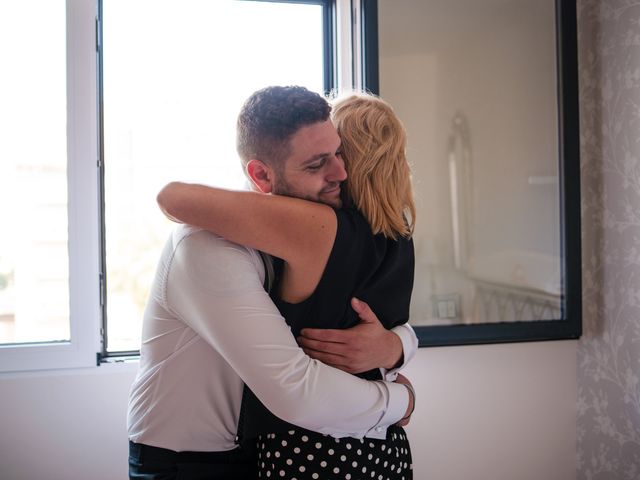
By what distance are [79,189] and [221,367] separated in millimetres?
1119

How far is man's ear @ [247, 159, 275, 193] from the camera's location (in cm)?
119

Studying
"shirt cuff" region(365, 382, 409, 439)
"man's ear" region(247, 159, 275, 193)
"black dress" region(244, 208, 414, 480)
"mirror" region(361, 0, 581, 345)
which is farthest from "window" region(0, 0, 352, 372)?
"shirt cuff" region(365, 382, 409, 439)

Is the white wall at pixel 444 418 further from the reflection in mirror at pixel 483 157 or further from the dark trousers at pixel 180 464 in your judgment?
the dark trousers at pixel 180 464

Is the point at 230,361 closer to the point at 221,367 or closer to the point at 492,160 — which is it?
the point at 221,367

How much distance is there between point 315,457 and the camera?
3.86 ft

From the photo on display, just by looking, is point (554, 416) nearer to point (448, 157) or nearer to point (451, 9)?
point (448, 157)

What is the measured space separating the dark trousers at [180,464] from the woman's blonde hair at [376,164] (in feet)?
1.76

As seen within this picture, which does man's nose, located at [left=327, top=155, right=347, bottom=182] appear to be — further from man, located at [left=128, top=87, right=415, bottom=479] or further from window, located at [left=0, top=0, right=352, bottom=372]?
window, located at [left=0, top=0, right=352, bottom=372]

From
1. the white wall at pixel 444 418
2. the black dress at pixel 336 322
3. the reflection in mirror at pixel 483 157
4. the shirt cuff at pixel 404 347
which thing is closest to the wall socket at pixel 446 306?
the reflection in mirror at pixel 483 157

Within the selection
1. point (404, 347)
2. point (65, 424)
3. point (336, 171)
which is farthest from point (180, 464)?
point (65, 424)

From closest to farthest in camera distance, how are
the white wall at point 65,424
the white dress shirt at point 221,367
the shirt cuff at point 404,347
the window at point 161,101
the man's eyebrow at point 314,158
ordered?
the white dress shirt at point 221,367, the man's eyebrow at point 314,158, the shirt cuff at point 404,347, the white wall at point 65,424, the window at point 161,101

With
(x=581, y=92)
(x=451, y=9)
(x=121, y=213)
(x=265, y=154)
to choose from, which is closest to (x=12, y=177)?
(x=121, y=213)

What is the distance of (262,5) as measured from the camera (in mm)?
2312

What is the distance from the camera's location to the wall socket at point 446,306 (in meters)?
2.30
